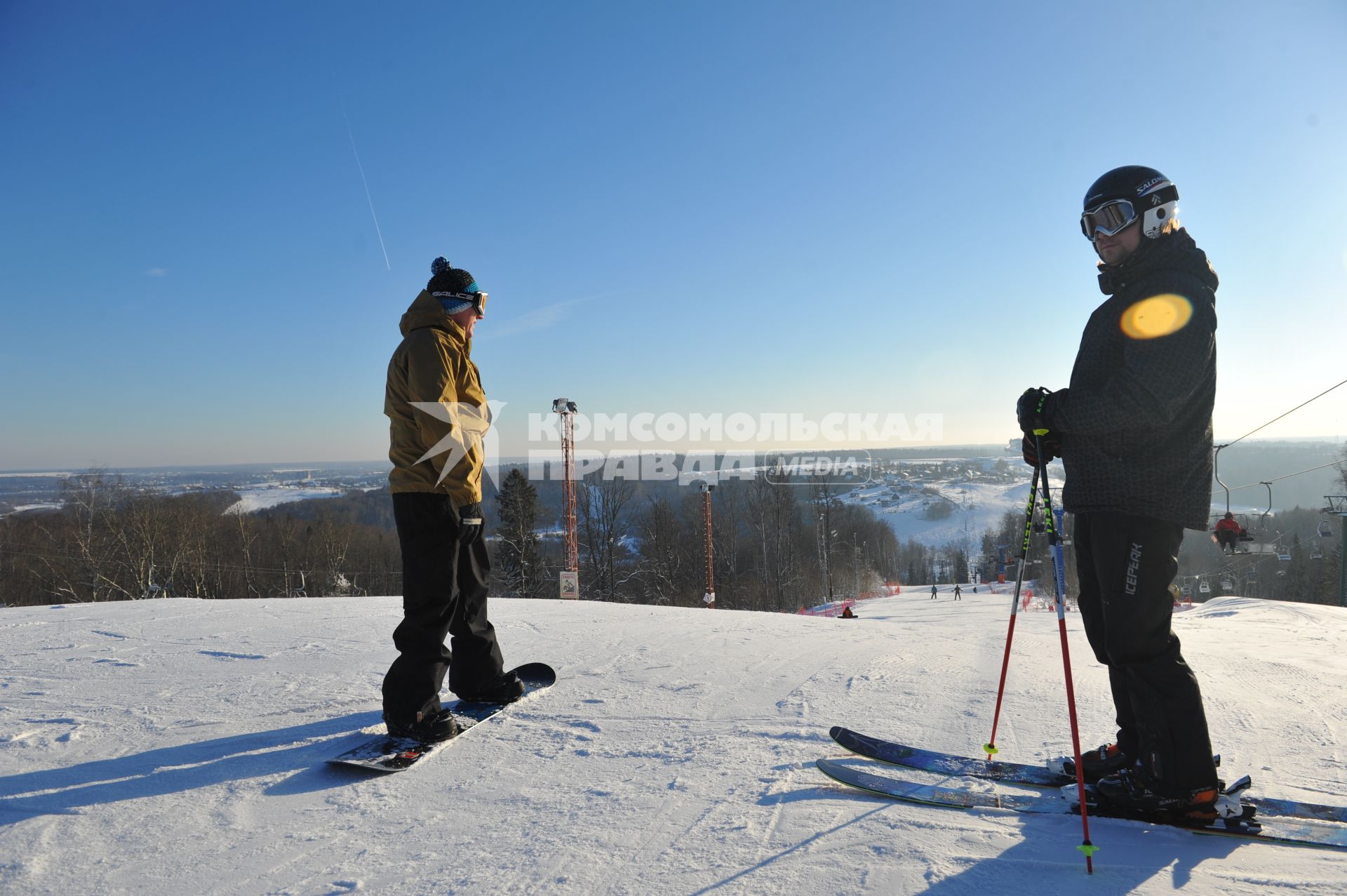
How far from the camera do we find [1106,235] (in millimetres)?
2234

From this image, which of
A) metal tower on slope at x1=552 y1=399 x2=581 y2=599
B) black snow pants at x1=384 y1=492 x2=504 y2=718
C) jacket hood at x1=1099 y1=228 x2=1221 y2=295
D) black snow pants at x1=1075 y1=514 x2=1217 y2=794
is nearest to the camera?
black snow pants at x1=1075 y1=514 x2=1217 y2=794

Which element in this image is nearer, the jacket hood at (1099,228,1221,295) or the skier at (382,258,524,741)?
the jacket hood at (1099,228,1221,295)

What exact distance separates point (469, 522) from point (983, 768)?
2.21 meters

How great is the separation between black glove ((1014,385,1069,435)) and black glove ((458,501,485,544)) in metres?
2.16

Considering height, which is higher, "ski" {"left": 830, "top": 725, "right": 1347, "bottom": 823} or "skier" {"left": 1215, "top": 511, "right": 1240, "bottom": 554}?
"ski" {"left": 830, "top": 725, "right": 1347, "bottom": 823}

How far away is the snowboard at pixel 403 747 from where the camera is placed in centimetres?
232

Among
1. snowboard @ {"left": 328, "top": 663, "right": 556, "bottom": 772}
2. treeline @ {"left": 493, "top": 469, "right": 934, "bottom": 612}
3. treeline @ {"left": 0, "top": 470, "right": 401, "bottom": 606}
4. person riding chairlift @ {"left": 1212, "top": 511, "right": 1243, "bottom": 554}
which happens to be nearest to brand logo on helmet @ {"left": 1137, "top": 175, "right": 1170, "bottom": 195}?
snowboard @ {"left": 328, "top": 663, "right": 556, "bottom": 772}

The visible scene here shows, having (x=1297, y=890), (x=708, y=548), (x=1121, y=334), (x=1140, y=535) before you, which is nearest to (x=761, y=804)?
(x=1297, y=890)

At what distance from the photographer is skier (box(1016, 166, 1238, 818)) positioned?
195cm

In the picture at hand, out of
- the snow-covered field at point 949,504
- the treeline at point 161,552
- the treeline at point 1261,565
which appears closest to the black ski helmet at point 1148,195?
the treeline at point 1261,565

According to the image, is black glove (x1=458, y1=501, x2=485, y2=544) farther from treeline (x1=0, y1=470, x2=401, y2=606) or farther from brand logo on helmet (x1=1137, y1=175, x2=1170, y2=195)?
treeline (x1=0, y1=470, x2=401, y2=606)

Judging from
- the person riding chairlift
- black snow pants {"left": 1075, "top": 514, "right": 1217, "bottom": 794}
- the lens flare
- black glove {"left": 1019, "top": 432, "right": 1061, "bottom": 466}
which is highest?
the lens flare

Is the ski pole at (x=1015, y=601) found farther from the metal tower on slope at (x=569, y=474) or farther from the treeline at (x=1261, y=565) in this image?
the metal tower on slope at (x=569, y=474)

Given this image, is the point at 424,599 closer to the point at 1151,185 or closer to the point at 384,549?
the point at 1151,185
